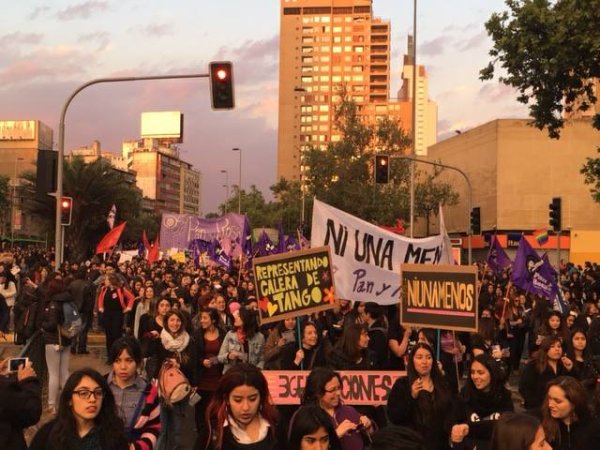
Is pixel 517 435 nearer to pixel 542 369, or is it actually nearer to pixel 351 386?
pixel 351 386

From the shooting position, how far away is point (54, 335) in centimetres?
941

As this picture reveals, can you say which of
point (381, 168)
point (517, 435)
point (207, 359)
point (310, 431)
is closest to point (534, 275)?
point (207, 359)

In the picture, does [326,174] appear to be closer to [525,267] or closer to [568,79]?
[568,79]

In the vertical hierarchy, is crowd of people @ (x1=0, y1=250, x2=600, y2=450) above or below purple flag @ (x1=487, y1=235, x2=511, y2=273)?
below

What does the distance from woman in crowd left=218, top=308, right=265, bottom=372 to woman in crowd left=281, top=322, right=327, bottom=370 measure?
103 cm

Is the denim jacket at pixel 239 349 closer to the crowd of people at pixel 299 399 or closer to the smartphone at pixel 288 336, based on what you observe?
the crowd of people at pixel 299 399

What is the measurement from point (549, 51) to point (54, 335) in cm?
1379

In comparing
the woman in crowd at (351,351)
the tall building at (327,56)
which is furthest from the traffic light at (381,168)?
the tall building at (327,56)

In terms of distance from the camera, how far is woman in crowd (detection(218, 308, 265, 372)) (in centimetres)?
781

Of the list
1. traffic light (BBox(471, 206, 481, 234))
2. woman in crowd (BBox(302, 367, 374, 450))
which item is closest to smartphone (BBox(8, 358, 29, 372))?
woman in crowd (BBox(302, 367, 374, 450))

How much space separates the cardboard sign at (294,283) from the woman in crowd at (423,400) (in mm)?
2078

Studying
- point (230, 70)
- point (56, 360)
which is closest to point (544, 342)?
point (56, 360)

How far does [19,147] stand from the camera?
373ft

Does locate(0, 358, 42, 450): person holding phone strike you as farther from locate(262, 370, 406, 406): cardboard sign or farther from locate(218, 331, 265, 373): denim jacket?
locate(218, 331, 265, 373): denim jacket
